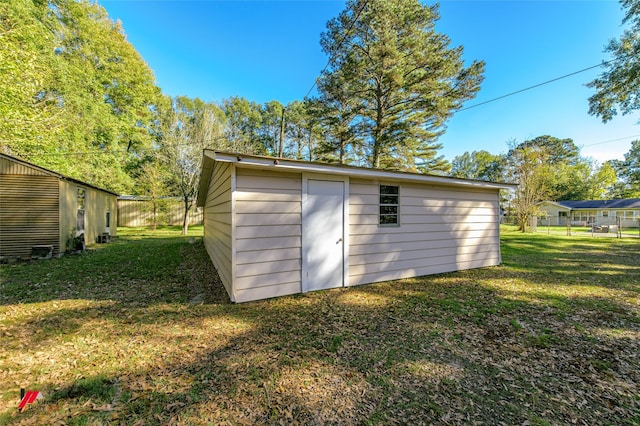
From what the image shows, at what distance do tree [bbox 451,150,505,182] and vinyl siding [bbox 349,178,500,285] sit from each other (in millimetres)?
35829

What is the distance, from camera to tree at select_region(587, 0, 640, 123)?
9805 mm

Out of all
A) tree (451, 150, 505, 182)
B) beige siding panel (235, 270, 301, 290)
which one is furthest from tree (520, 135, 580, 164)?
beige siding panel (235, 270, 301, 290)

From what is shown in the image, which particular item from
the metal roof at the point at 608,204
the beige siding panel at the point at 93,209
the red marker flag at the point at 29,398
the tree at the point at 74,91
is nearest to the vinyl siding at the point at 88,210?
the beige siding panel at the point at 93,209

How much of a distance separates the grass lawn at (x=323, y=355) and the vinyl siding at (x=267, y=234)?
33cm

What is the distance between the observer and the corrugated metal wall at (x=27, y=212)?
7402 millimetres

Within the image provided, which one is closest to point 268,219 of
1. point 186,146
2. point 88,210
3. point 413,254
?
point 413,254

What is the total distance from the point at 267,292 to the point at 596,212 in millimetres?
42017

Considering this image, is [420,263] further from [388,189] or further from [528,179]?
[528,179]

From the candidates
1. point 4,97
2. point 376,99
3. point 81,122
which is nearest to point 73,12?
point 81,122

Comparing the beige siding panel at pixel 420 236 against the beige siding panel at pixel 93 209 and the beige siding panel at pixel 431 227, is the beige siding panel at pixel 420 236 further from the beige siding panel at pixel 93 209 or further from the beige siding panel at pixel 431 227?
the beige siding panel at pixel 93 209

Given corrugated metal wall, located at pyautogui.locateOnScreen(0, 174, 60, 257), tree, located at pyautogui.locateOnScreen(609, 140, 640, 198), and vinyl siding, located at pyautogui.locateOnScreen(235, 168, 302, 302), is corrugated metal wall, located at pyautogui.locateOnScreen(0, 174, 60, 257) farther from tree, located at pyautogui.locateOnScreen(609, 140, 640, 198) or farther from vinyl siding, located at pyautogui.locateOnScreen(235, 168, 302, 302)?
tree, located at pyautogui.locateOnScreen(609, 140, 640, 198)

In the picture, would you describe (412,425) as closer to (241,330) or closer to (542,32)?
(241,330)

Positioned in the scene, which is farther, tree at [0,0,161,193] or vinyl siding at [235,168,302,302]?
tree at [0,0,161,193]

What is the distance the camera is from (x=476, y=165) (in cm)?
4434
